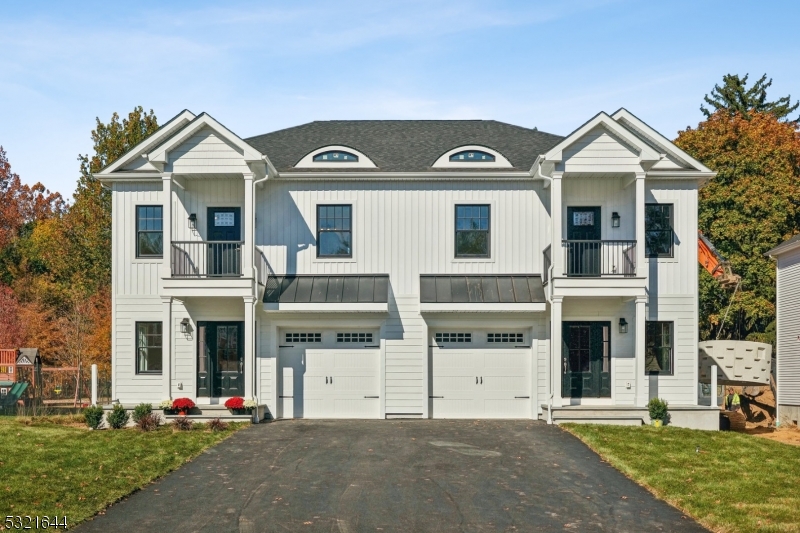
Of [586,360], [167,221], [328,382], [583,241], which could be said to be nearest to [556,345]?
[586,360]

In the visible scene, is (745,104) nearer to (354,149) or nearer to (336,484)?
(354,149)

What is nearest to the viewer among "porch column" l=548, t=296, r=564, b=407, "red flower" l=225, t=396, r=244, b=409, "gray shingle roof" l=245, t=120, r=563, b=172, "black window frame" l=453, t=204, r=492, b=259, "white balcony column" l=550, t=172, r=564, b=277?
"red flower" l=225, t=396, r=244, b=409

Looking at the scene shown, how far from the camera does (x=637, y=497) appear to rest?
13.3 meters

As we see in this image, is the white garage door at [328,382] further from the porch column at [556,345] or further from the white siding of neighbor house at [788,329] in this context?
the white siding of neighbor house at [788,329]

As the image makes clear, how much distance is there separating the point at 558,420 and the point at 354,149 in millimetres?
8602

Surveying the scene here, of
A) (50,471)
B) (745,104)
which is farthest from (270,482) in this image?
(745,104)

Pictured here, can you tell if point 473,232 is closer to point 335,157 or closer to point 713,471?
point 335,157

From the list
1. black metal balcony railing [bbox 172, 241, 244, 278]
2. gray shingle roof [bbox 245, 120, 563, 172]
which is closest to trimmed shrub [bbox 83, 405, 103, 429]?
black metal balcony railing [bbox 172, 241, 244, 278]

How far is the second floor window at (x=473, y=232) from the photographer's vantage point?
875 inches

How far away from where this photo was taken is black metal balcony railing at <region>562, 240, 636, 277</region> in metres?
21.2

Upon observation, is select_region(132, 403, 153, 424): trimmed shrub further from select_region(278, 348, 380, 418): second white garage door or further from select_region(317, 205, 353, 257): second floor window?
select_region(317, 205, 353, 257): second floor window

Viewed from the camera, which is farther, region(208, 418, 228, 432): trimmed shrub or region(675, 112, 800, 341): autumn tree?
region(675, 112, 800, 341): autumn tree

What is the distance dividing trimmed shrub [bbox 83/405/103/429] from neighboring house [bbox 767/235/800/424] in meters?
19.8

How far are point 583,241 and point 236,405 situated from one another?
913 centimetres
